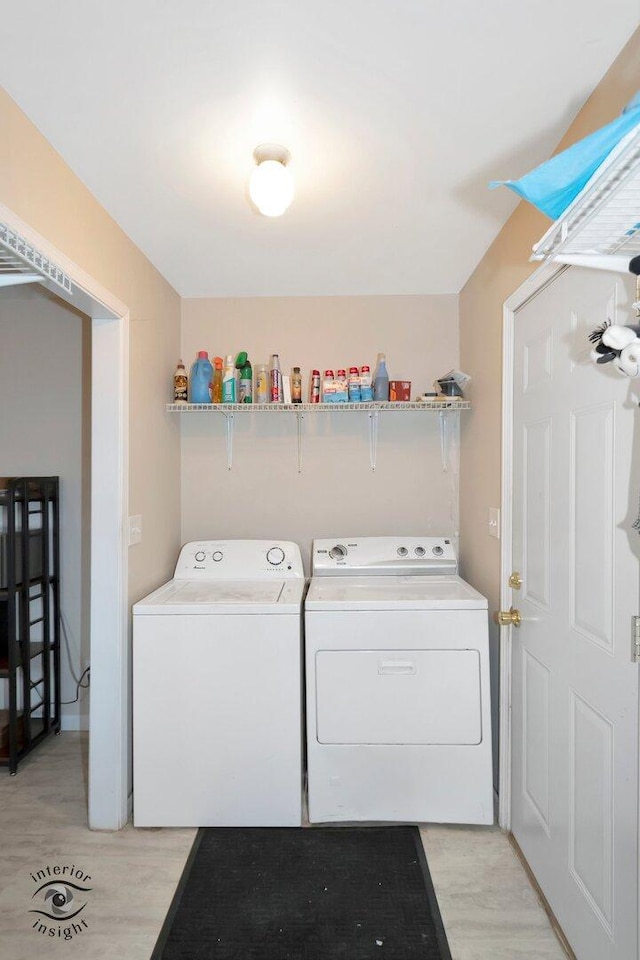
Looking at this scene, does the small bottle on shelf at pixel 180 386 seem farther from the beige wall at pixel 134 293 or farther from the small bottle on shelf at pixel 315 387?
the small bottle on shelf at pixel 315 387

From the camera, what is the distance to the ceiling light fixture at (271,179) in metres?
1.54

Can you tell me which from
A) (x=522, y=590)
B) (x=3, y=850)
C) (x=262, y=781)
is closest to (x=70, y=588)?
(x=3, y=850)

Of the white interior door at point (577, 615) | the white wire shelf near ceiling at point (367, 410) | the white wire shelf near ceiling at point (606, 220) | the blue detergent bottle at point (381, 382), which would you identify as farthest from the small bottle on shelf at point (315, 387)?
the white wire shelf near ceiling at point (606, 220)

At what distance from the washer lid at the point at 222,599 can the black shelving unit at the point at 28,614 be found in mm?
755

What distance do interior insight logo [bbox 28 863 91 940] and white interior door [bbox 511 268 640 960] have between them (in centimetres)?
150

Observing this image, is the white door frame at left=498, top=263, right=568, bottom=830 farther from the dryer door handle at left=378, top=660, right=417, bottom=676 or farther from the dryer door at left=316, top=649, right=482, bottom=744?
the dryer door handle at left=378, top=660, right=417, bottom=676

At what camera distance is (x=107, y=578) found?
2.06m

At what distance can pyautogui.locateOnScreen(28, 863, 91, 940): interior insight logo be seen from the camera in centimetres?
161

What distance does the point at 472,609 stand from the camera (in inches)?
79.7

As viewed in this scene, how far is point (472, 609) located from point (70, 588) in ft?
7.13

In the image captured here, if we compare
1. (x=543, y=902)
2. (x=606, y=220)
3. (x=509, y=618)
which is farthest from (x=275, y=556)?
(x=606, y=220)

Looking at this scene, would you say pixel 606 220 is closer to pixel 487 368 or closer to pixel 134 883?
pixel 487 368

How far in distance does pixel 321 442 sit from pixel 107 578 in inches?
50.1

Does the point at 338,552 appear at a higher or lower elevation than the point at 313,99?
lower
